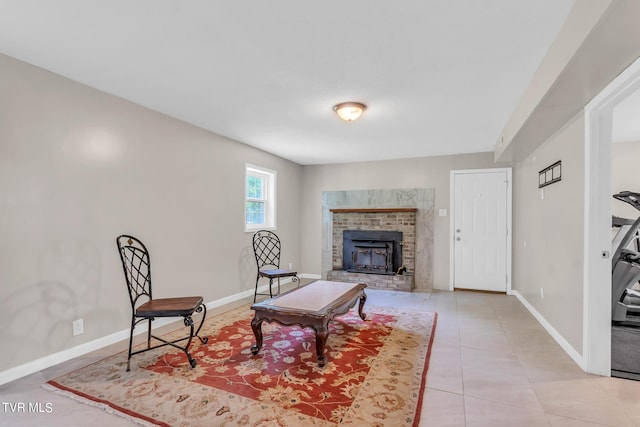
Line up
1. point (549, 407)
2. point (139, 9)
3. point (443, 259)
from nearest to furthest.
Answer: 1. point (139, 9)
2. point (549, 407)
3. point (443, 259)

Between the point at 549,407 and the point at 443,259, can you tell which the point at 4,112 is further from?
the point at 443,259

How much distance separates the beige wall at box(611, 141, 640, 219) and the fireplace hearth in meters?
3.19

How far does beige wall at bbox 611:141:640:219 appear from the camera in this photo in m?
4.42

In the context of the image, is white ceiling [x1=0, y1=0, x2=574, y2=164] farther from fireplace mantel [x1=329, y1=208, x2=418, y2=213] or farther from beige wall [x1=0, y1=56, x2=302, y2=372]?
fireplace mantel [x1=329, y1=208, x2=418, y2=213]

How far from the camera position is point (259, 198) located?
5418 millimetres

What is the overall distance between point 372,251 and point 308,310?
11.0ft

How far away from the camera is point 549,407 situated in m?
1.96

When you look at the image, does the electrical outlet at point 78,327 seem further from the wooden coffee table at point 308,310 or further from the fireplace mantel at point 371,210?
the fireplace mantel at point 371,210

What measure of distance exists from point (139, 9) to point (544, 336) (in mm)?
4292

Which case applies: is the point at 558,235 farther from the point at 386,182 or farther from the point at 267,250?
the point at 267,250

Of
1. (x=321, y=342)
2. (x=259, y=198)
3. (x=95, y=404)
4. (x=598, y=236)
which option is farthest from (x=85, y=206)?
(x=598, y=236)

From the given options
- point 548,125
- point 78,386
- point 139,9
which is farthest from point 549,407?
point 139,9

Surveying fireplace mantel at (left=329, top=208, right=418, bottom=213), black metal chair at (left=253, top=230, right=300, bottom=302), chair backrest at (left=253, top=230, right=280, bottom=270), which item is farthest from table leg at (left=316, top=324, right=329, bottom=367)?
fireplace mantel at (left=329, top=208, right=418, bottom=213)

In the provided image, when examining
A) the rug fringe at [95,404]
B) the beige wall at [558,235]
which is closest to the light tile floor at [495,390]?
the rug fringe at [95,404]
